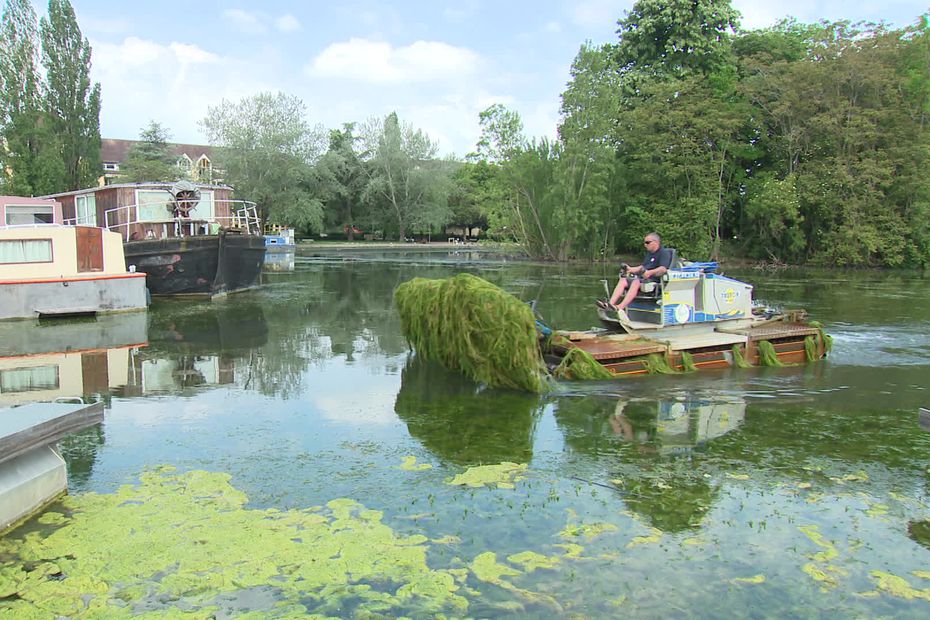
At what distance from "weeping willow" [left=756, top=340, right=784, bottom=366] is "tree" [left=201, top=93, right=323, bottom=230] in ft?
163

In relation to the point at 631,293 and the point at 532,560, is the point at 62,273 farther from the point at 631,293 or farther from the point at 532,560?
the point at 532,560

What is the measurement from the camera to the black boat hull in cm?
1956

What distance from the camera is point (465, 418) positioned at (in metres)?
8.05

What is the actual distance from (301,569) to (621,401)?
548 cm

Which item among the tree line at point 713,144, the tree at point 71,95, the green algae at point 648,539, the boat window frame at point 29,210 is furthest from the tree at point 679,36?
the green algae at point 648,539

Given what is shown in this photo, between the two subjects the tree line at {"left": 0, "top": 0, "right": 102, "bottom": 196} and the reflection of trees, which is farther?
the tree line at {"left": 0, "top": 0, "right": 102, "bottom": 196}

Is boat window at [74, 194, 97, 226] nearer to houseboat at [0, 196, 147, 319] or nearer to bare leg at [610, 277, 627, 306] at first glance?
houseboat at [0, 196, 147, 319]

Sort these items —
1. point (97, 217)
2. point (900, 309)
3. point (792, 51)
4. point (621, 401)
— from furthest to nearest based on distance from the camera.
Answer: point (792, 51) → point (97, 217) → point (900, 309) → point (621, 401)

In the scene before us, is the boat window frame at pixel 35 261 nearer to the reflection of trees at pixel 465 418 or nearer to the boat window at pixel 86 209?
the boat window at pixel 86 209

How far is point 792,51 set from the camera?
134ft

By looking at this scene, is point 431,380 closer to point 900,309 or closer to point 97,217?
point 900,309

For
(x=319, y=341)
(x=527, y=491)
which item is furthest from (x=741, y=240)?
(x=527, y=491)

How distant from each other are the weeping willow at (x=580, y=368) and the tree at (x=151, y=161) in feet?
148

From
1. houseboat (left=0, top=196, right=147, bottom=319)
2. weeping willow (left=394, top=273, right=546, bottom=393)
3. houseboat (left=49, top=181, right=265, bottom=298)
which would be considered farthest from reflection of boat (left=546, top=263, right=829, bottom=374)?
houseboat (left=49, top=181, right=265, bottom=298)
